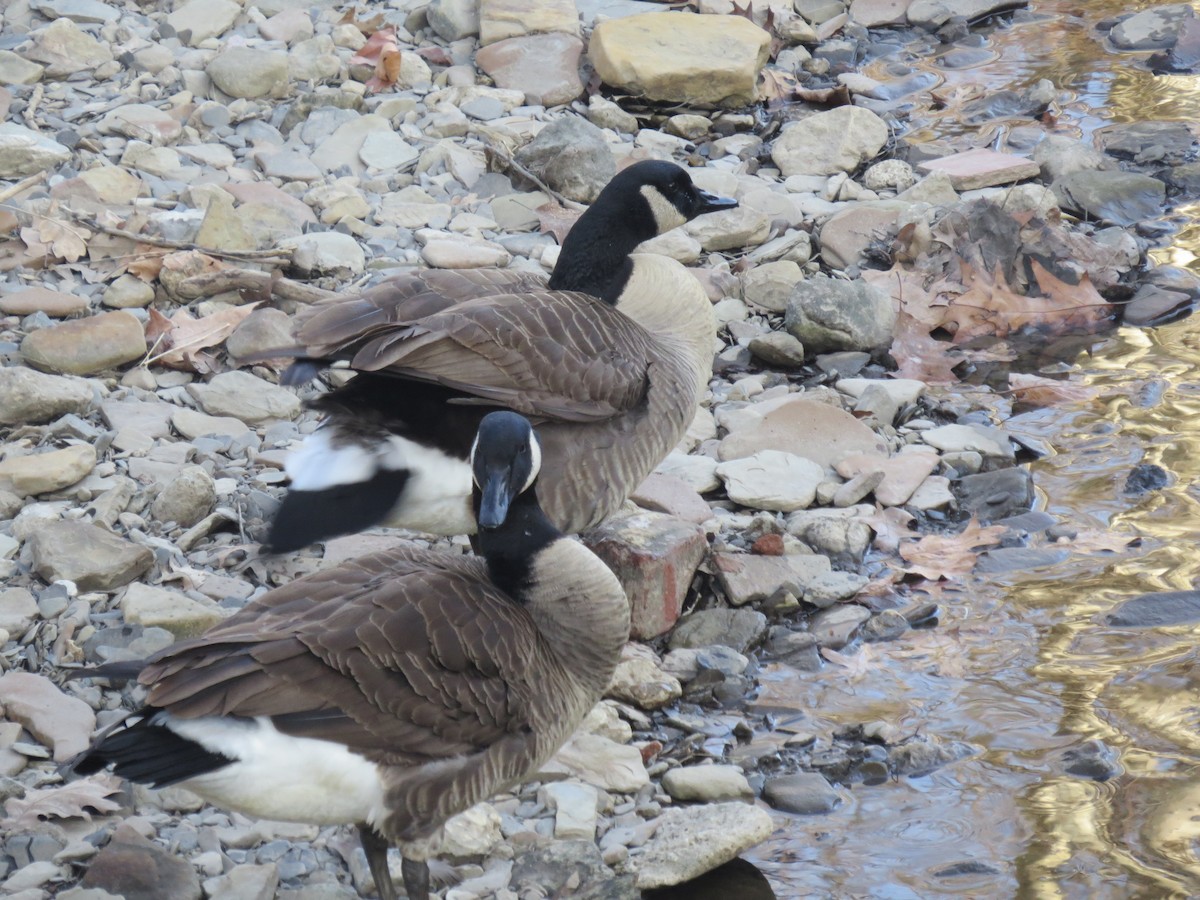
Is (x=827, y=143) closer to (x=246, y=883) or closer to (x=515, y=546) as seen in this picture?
(x=515, y=546)

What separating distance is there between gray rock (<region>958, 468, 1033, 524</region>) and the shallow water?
110mm

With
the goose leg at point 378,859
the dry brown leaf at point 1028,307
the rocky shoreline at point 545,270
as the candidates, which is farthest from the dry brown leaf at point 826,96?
the goose leg at point 378,859

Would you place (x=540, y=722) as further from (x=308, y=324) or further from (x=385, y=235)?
(x=385, y=235)

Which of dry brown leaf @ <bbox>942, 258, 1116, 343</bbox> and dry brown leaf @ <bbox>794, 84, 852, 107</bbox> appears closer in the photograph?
dry brown leaf @ <bbox>942, 258, 1116, 343</bbox>

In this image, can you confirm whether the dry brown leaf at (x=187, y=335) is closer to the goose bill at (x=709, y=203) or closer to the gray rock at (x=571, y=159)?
the goose bill at (x=709, y=203)

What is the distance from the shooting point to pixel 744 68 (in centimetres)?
876

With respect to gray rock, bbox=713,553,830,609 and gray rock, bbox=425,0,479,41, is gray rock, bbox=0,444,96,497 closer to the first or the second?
gray rock, bbox=713,553,830,609

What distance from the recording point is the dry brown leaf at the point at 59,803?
364 centimetres

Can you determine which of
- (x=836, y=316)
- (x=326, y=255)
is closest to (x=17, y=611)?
(x=326, y=255)

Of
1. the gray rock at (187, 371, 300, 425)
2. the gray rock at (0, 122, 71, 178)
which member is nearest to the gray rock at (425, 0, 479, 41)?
the gray rock at (0, 122, 71, 178)

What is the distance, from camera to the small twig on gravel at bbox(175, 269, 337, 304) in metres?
6.19

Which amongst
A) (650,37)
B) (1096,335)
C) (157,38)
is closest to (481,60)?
(650,37)

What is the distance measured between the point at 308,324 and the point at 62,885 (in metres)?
1.83

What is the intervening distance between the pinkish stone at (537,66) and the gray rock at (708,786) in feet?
17.0
